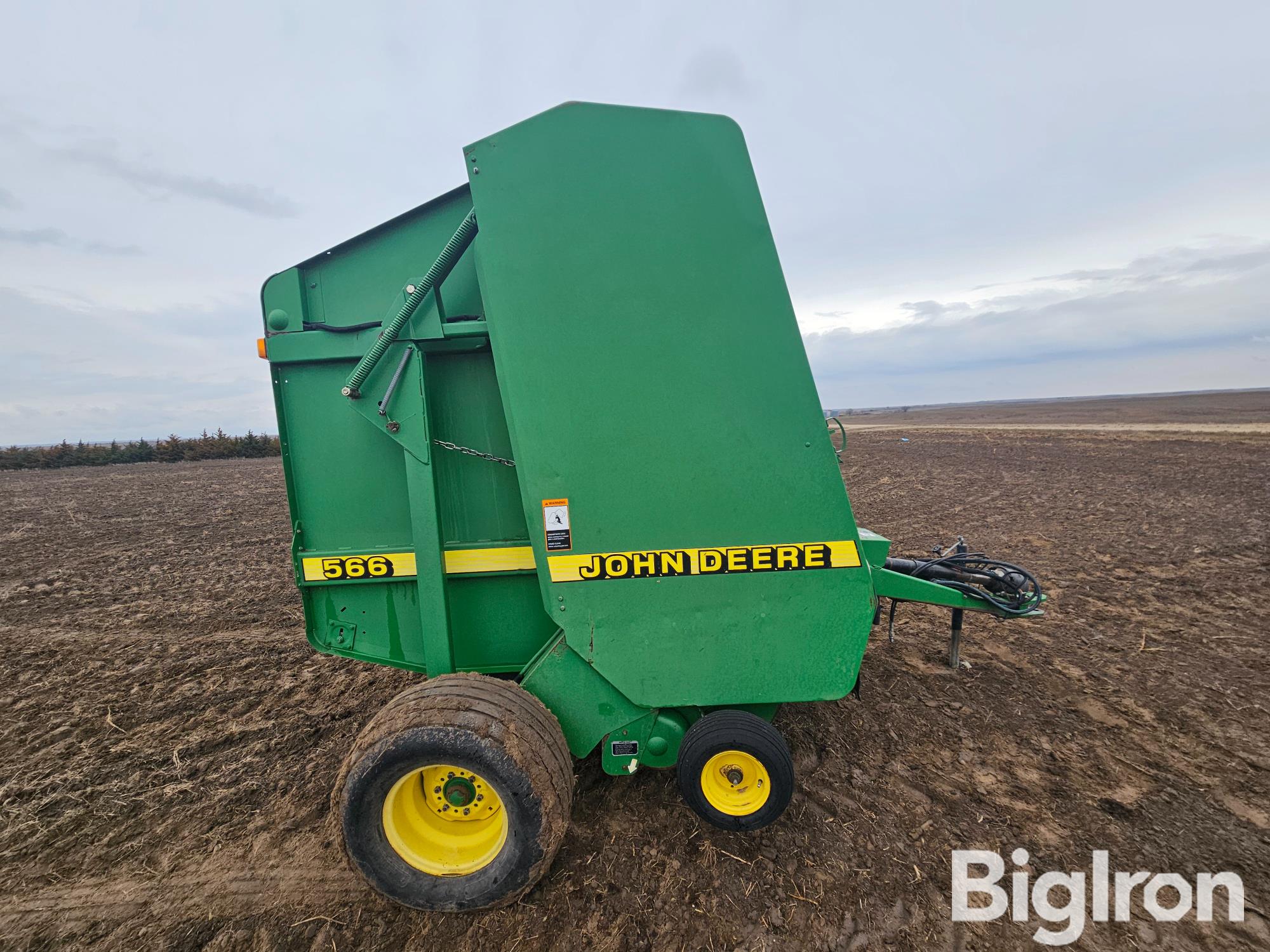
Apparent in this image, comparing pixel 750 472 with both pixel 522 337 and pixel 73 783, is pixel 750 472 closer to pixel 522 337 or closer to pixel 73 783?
pixel 522 337

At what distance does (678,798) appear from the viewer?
300cm

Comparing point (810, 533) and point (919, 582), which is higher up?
point (810, 533)

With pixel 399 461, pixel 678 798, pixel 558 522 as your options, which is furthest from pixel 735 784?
pixel 399 461

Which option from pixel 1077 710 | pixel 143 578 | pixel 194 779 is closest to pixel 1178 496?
pixel 1077 710

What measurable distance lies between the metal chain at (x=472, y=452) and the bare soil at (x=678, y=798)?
6.41 ft

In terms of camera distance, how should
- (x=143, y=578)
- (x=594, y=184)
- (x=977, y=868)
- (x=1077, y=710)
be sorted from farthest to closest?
(x=143, y=578), (x=1077, y=710), (x=977, y=868), (x=594, y=184)

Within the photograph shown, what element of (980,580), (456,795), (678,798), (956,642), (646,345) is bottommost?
(678,798)

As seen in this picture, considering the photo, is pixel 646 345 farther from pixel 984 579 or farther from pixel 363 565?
pixel 984 579

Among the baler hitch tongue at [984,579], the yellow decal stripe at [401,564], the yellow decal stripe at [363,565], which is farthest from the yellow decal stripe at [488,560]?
the baler hitch tongue at [984,579]

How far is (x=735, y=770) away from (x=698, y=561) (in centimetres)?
105

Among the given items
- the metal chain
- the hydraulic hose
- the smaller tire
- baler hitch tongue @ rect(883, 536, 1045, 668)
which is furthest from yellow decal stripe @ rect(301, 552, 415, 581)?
baler hitch tongue @ rect(883, 536, 1045, 668)

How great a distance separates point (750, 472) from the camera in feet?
7.79

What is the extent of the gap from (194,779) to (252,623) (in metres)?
A: 2.94

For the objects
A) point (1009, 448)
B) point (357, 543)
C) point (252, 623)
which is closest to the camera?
point (357, 543)
